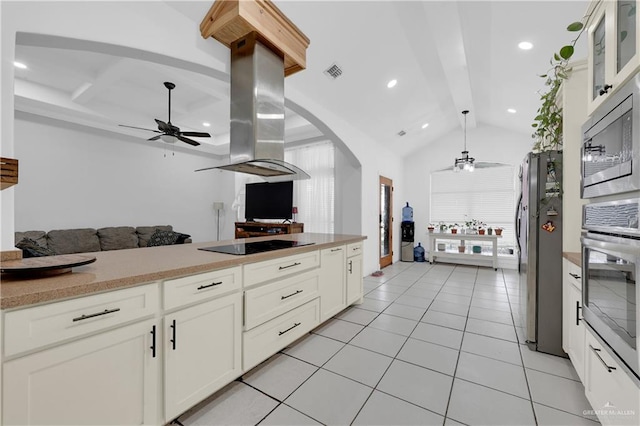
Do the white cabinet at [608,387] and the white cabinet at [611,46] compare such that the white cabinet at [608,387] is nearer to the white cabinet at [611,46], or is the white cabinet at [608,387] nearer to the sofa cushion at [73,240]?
the white cabinet at [611,46]

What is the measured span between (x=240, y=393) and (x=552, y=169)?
2952mm

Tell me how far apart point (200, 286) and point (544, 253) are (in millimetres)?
2678

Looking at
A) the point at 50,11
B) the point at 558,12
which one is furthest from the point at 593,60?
the point at 50,11

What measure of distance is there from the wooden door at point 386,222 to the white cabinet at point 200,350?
434 centimetres

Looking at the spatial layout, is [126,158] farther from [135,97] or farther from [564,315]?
[564,315]

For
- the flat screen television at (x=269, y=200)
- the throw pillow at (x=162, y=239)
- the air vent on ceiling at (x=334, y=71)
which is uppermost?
the air vent on ceiling at (x=334, y=71)

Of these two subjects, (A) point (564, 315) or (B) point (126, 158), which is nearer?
(A) point (564, 315)

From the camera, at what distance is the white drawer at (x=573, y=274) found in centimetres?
172

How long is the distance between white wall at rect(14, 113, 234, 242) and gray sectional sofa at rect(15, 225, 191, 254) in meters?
0.29

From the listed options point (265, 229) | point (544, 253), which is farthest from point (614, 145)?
point (265, 229)

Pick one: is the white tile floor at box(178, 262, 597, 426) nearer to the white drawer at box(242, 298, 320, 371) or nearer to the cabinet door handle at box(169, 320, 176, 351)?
the white drawer at box(242, 298, 320, 371)

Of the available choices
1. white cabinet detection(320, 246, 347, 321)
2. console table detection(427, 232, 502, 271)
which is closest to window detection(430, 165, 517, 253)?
console table detection(427, 232, 502, 271)

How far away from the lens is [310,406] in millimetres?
1585

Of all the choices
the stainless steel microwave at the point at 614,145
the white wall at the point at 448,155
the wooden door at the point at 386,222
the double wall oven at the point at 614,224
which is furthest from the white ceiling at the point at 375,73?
the double wall oven at the point at 614,224
